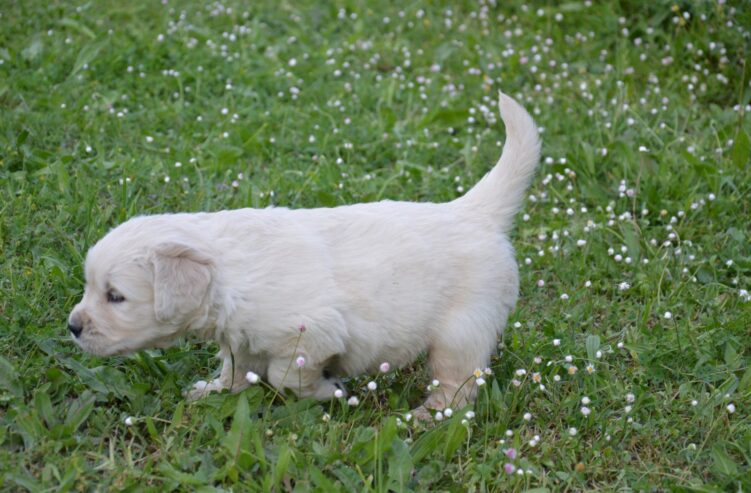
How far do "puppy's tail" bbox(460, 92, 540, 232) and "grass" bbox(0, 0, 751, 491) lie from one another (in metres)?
0.68

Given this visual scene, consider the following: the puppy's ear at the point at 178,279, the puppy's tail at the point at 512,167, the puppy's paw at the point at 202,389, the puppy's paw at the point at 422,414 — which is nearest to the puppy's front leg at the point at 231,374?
the puppy's paw at the point at 202,389

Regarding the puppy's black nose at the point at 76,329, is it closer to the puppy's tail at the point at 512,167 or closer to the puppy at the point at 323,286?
the puppy at the point at 323,286

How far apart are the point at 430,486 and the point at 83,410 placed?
1301 mm

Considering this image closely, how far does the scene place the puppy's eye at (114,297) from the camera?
3357mm

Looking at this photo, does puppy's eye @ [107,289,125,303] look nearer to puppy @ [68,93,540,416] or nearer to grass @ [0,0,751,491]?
puppy @ [68,93,540,416]

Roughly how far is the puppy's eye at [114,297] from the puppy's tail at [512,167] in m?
1.43

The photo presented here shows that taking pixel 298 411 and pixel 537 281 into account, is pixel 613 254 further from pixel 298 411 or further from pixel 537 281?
pixel 298 411

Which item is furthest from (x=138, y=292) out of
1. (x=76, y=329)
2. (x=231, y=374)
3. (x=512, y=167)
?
(x=512, y=167)

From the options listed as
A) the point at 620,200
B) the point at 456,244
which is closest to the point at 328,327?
the point at 456,244

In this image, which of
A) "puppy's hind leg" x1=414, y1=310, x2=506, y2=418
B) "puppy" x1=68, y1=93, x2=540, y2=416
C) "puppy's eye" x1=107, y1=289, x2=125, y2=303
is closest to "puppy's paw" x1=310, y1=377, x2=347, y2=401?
"puppy" x1=68, y1=93, x2=540, y2=416

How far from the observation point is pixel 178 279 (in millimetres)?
3258

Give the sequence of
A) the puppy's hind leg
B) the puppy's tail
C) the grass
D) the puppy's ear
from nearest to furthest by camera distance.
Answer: the puppy's ear, the grass, the puppy's hind leg, the puppy's tail

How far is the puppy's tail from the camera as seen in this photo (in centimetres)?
382

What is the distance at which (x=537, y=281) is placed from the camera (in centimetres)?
471
